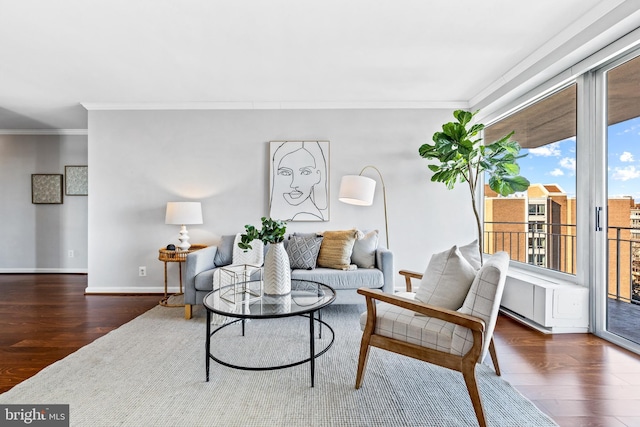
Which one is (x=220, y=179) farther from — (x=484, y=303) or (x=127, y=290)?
(x=484, y=303)

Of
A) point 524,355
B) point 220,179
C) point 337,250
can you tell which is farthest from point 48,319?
point 524,355

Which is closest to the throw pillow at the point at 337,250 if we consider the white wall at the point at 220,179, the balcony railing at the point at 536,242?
the white wall at the point at 220,179

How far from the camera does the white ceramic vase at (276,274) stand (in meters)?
2.28

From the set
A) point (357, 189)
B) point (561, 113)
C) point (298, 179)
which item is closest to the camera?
point (561, 113)

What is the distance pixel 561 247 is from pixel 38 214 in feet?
24.7

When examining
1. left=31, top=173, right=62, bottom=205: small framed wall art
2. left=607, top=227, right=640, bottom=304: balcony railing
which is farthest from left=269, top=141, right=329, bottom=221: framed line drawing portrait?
left=31, top=173, right=62, bottom=205: small framed wall art

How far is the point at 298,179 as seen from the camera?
3.98 metres

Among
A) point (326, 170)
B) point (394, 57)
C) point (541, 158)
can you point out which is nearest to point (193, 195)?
point (326, 170)

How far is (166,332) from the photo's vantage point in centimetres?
272

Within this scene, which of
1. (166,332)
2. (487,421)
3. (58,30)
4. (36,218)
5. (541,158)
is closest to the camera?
(487,421)

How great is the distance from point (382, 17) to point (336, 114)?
177cm

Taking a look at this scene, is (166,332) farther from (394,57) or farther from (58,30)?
(394,57)

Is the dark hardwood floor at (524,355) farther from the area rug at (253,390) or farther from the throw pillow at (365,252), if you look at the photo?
the throw pillow at (365,252)

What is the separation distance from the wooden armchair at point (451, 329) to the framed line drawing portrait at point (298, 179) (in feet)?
7.56
